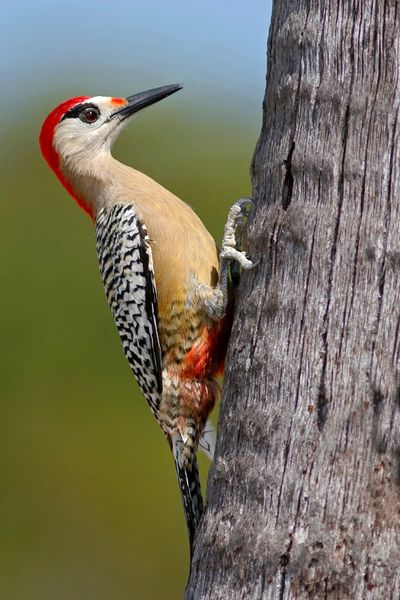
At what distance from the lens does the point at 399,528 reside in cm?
423

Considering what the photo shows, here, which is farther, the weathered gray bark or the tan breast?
the tan breast

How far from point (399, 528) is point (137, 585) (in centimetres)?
640

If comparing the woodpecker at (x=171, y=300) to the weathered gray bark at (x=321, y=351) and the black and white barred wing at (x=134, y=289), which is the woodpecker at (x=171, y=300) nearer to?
the black and white barred wing at (x=134, y=289)

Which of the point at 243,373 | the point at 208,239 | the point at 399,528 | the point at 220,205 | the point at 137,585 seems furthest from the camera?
the point at 220,205

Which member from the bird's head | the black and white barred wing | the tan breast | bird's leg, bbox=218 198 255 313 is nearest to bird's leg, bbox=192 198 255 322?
bird's leg, bbox=218 198 255 313

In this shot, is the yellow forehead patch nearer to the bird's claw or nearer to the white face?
the white face

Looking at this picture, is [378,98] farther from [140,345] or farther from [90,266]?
[90,266]

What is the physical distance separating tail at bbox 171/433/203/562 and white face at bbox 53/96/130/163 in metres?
2.11

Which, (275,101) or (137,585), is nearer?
(275,101)

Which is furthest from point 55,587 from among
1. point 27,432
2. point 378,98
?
point 378,98

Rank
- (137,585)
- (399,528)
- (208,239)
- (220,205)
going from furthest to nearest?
(220,205) → (137,585) → (208,239) → (399,528)

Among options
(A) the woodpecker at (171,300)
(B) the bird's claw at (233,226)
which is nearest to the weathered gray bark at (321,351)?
(B) the bird's claw at (233,226)

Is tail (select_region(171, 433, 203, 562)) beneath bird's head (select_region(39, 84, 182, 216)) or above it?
beneath

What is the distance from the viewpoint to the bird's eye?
719cm
